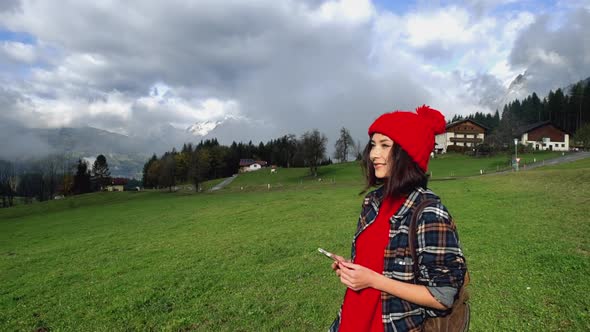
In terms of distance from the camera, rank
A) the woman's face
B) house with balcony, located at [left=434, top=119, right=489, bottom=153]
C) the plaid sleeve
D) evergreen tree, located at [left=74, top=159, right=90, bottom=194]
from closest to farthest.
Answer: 1. the plaid sleeve
2. the woman's face
3. house with balcony, located at [left=434, top=119, right=489, bottom=153]
4. evergreen tree, located at [left=74, top=159, right=90, bottom=194]

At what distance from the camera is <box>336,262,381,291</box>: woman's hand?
2316 mm

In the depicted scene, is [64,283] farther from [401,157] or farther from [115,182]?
[115,182]

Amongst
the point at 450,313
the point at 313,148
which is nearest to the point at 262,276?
the point at 450,313

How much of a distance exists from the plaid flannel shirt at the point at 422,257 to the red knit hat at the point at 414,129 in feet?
0.94

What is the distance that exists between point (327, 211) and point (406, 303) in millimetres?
20353

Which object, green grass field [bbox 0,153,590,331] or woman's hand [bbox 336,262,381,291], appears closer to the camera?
woman's hand [bbox 336,262,381,291]

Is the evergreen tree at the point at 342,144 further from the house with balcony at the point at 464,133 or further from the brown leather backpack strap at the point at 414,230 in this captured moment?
the brown leather backpack strap at the point at 414,230

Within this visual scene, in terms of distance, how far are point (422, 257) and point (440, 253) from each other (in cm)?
12

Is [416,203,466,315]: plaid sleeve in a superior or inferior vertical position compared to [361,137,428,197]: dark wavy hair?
inferior

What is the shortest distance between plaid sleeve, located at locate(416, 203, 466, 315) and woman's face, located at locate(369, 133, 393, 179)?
577 millimetres

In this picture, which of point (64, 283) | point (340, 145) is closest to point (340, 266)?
point (64, 283)

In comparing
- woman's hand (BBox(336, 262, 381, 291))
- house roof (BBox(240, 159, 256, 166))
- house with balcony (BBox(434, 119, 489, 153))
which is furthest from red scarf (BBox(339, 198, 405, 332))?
house roof (BBox(240, 159, 256, 166))

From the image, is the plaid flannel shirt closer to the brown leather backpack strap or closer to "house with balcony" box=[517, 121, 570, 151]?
the brown leather backpack strap

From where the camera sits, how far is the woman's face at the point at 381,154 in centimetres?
264
